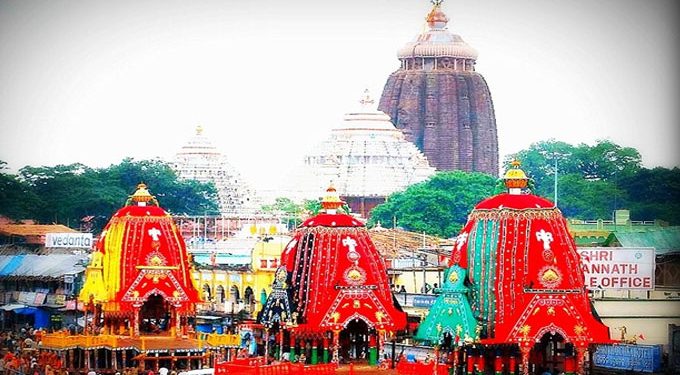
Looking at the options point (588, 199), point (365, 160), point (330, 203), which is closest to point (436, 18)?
point (365, 160)

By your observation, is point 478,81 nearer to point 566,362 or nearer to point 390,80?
point 390,80

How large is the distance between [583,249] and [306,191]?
71.0m

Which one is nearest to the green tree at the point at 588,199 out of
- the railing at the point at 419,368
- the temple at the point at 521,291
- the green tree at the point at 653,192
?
the green tree at the point at 653,192

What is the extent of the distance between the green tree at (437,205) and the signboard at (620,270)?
46.2 m

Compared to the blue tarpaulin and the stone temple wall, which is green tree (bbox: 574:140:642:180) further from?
the blue tarpaulin

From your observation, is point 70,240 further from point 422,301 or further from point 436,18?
point 436,18

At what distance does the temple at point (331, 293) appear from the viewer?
4616 centimetres

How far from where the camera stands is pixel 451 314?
1718 inches

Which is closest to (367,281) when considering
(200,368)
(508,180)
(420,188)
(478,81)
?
(508,180)

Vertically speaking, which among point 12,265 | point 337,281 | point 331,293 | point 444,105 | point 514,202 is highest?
point 444,105

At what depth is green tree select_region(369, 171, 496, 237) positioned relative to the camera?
106 metres

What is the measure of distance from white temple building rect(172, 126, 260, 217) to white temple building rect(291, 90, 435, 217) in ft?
13.1

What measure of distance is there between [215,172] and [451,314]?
91567mm

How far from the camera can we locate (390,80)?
471 feet
